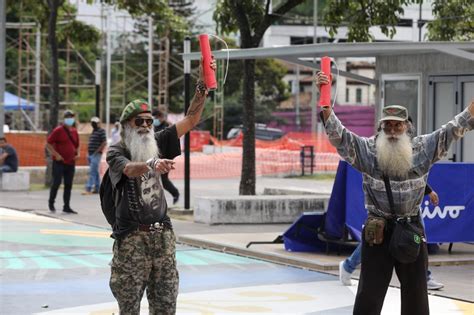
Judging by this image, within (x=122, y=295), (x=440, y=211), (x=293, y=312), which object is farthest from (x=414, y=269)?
(x=440, y=211)

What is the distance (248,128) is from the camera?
19.2 m

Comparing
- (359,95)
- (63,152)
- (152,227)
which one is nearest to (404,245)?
(152,227)

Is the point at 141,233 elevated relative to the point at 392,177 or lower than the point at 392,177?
lower

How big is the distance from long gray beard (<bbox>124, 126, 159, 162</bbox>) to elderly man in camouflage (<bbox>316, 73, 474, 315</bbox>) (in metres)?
1.11

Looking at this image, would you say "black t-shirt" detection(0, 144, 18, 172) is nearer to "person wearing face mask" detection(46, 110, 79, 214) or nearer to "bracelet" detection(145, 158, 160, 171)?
"person wearing face mask" detection(46, 110, 79, 214)

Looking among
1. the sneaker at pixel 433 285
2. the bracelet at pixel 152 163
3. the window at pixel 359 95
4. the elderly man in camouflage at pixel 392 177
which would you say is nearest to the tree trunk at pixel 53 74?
the sneaker at pixel 433 285

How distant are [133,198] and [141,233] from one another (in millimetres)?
229

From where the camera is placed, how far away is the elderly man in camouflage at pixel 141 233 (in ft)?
22.3

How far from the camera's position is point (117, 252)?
6875mm

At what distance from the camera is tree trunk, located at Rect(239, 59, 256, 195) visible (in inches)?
755

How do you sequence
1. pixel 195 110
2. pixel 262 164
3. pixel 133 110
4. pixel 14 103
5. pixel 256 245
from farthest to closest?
1. pixel 14 103
2. pixel 262 164
3. pixel 256 245
4. pixel 195 110
5. pixel 133 110

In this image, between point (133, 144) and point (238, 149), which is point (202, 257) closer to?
point (133, 144)

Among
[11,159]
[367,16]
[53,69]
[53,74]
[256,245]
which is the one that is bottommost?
[256,245]

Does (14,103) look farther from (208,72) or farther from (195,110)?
(208,72)
